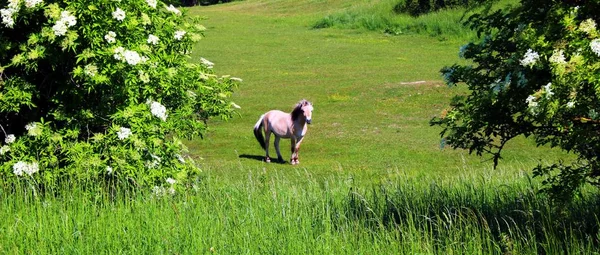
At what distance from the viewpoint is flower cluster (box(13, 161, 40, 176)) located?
953 centimetres

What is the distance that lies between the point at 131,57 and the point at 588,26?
494 cm

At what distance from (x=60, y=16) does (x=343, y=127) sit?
12772mm

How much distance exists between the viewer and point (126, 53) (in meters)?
9.48

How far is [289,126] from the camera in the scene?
18.6m

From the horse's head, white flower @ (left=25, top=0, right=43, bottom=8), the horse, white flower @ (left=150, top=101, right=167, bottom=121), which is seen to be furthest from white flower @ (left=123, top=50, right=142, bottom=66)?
the horse

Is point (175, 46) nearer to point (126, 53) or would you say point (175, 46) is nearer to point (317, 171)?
point (126, 53)

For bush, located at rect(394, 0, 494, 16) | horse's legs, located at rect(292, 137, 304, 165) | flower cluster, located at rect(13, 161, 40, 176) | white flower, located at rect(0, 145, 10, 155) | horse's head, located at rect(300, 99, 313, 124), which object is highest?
white flower, located at rect(0, 145, 10, 155)

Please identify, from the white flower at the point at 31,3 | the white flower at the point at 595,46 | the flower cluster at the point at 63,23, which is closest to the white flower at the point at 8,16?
the white flower at the point at 31,3

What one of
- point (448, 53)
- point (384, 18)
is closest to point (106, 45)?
point (448, 53)

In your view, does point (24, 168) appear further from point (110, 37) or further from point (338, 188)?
point (338, 188)

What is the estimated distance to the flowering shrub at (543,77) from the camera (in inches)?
256

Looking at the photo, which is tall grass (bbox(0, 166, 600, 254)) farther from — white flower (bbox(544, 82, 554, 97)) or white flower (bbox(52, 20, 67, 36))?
white flower (bbox(52, 20, 67, 36))

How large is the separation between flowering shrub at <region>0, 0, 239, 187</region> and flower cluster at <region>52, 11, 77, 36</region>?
0.04 ft

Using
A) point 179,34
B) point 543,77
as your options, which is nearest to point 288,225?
point 543,77
